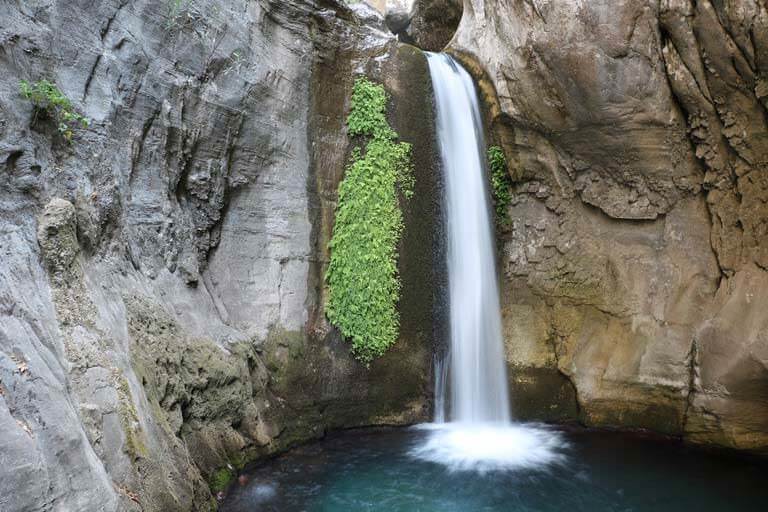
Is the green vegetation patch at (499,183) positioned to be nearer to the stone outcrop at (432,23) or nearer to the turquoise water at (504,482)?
the turquoise water at (504,482)

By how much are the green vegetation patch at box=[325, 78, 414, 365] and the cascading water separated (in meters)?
0.82

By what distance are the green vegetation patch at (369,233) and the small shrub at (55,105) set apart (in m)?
3.67

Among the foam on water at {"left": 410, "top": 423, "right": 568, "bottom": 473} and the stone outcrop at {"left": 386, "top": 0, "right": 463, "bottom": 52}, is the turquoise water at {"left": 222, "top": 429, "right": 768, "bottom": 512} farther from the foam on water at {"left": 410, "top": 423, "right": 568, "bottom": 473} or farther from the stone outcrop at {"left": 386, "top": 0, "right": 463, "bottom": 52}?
the stone outcrop at {"left": 386, "top": 0, "right": 463, "bottom": 52}

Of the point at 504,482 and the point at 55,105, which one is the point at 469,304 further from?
the point at 55,105

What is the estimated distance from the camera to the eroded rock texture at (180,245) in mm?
4242

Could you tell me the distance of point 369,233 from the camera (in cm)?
844

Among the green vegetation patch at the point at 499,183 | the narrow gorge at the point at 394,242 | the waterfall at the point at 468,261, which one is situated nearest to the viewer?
the narrow gorge at the point at 394,242

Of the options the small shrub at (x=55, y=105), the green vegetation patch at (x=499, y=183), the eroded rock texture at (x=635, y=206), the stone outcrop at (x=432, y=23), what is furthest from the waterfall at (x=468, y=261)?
the small shrub at (x=55, y=105)

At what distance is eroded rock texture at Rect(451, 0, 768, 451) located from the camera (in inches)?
279

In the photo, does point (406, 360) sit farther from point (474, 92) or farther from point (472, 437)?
point (474, 92)

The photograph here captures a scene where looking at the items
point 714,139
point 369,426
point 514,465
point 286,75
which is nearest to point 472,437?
point 514,465

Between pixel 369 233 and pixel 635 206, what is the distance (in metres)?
3.80

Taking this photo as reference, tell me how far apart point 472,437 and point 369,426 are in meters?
1.40

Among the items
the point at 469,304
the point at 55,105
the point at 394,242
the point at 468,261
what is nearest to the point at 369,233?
the point at 394,242
